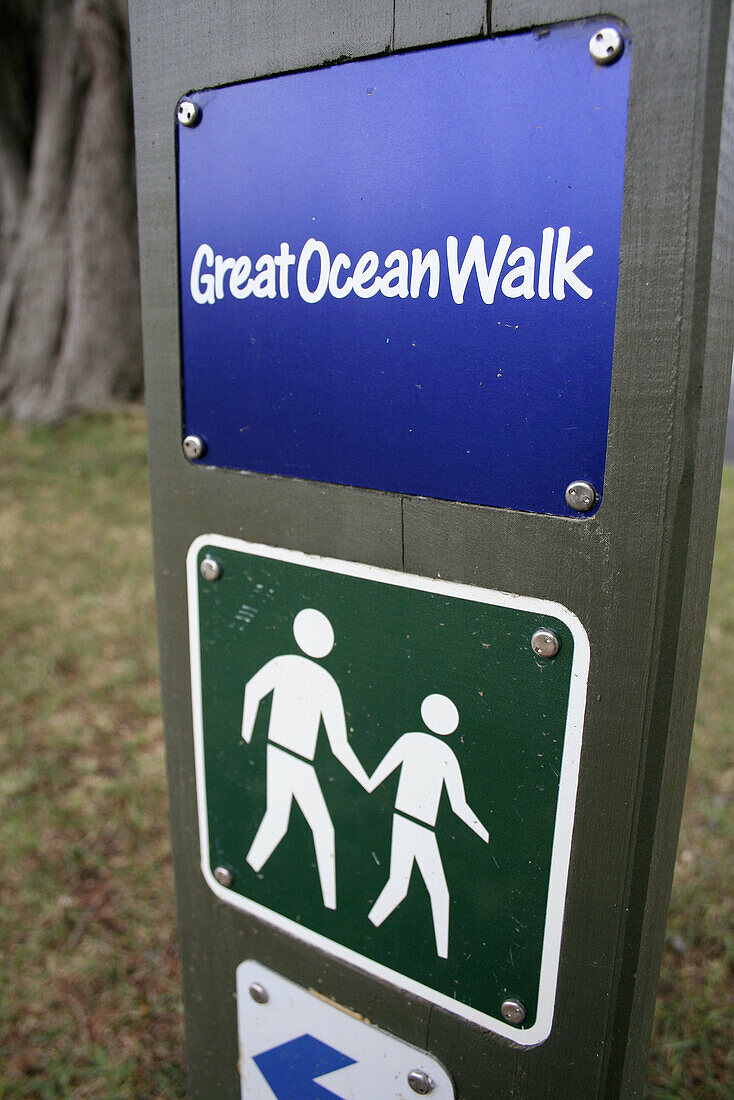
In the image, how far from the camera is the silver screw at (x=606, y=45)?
89cm

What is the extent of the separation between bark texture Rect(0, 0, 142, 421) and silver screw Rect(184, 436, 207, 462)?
5575mm

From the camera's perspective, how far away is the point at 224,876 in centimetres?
144

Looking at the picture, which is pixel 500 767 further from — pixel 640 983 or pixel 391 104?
pixel 391 104

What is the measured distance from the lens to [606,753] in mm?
1035

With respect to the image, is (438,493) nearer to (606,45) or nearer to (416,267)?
(416,267)

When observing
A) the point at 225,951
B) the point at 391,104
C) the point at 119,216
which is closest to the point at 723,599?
the point at 225,951

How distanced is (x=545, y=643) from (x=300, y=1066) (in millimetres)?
858

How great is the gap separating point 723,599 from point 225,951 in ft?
11.7

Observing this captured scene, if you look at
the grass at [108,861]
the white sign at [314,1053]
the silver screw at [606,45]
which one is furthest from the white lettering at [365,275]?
the grass at [108,861]

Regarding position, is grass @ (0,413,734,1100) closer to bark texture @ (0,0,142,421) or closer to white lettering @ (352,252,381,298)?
white lettering @ (352,252,381,298)

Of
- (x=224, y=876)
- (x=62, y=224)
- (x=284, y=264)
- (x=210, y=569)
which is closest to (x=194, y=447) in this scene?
(x=210, y=569)

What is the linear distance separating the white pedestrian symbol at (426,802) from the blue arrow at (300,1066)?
12.2 inches

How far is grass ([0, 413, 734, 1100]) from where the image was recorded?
2.05 m

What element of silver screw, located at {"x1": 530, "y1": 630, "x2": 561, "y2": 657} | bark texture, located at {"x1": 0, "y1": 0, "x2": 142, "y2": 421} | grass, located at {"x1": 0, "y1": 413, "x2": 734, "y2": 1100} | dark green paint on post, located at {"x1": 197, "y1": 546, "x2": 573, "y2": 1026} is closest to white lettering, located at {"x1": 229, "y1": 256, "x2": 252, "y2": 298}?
dark green paint on post, located at {"x1": 197, "y1": 546, "x2": 573, "y2": 1026}
